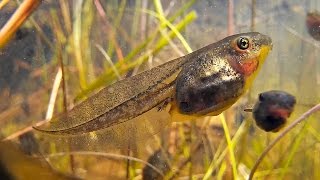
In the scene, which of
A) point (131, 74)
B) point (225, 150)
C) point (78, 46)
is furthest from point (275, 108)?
point (78, 46)

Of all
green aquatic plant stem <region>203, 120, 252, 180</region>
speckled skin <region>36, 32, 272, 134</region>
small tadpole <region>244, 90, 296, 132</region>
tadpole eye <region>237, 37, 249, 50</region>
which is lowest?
green aquatic plant stem <region>203, 120, 252, 180</region>

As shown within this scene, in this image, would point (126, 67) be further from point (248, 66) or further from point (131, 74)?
point (248, 66)

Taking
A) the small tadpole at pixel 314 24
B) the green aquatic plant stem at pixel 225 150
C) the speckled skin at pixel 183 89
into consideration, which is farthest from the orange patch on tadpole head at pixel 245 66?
the small tadpole at pixel 314 24

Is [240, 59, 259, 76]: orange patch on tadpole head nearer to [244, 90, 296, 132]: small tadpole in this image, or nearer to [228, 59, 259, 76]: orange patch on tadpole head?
[228, 59, 259, 76]: orange patch on tadpole head

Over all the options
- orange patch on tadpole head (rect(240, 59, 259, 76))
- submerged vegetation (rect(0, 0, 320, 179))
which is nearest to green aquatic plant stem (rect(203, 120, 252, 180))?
submerged vegetation (rect(0, 0, 320, 179))

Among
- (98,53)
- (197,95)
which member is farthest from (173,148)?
(197,95)
